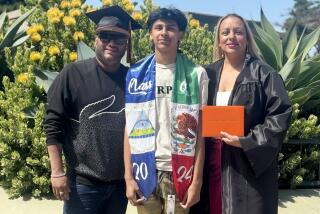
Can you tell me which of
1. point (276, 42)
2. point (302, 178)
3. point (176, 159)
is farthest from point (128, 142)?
point (276, 42)

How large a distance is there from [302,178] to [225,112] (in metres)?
2.78

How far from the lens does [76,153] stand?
272 cm

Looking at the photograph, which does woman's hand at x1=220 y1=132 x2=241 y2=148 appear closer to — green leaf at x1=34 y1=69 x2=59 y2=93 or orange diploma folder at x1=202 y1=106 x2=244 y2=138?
orange diploma folder at x1=202 y1=106 x2=244 y2=138

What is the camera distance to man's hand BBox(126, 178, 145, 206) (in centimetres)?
260

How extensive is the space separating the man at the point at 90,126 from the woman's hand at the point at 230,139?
617 mm

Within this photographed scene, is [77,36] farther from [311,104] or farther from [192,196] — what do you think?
[192,196]

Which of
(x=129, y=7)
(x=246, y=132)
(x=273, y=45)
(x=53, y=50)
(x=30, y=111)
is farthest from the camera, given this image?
(x=129, y=7)

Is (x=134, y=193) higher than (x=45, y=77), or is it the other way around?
(x=45, y=77)

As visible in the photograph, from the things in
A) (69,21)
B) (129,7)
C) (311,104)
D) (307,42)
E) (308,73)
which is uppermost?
(129,7)

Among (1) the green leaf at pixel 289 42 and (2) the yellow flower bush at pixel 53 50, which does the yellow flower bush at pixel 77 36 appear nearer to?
(2) the yellow flower bush at pixel 53 50

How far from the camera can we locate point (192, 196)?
2553 mm

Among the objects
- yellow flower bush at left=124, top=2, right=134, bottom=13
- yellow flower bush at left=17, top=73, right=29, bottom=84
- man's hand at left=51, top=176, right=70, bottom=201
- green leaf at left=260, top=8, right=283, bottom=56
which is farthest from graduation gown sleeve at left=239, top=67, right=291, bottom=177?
yellow flower bush at left=124, top=2, right=134, bottom=13

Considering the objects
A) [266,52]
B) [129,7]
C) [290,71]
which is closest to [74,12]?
[129,7]

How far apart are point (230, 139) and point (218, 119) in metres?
0.13
